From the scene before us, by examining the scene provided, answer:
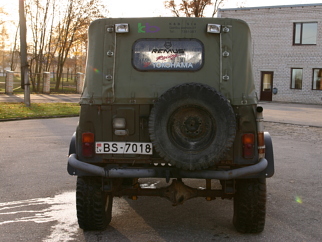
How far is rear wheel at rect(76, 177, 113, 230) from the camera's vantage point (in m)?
4.99

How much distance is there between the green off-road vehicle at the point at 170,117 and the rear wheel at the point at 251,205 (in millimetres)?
11

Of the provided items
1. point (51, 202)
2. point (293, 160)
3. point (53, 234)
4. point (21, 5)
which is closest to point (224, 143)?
point (53, 234)

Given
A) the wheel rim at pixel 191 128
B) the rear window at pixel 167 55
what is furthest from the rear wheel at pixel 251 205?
the rear window at pixel 167 55

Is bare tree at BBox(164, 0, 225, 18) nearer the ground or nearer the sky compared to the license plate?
nearer the sky

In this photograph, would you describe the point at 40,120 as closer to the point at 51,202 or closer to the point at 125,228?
the point at 51,202

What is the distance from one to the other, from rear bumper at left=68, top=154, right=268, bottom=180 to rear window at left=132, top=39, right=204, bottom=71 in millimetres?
1134

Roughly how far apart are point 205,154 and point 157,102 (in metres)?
0.70

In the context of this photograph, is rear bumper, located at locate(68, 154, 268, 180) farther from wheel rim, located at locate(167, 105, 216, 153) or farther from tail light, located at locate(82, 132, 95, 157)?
wheel rim, located at locate(167, 105, 216, 153)

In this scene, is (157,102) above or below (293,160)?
above

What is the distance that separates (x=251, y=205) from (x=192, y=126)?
1124mm

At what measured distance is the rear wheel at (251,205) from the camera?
16.3ft

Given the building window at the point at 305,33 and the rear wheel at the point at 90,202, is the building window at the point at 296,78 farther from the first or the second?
the rear wheel at the point at 90,202

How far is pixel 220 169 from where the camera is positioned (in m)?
4.86

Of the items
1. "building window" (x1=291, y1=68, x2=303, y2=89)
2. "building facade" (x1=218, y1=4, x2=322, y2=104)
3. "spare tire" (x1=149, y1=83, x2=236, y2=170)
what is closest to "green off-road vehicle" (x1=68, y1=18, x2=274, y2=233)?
"spare tire" (x1=149, y1=83, x2=236, y2=170)
